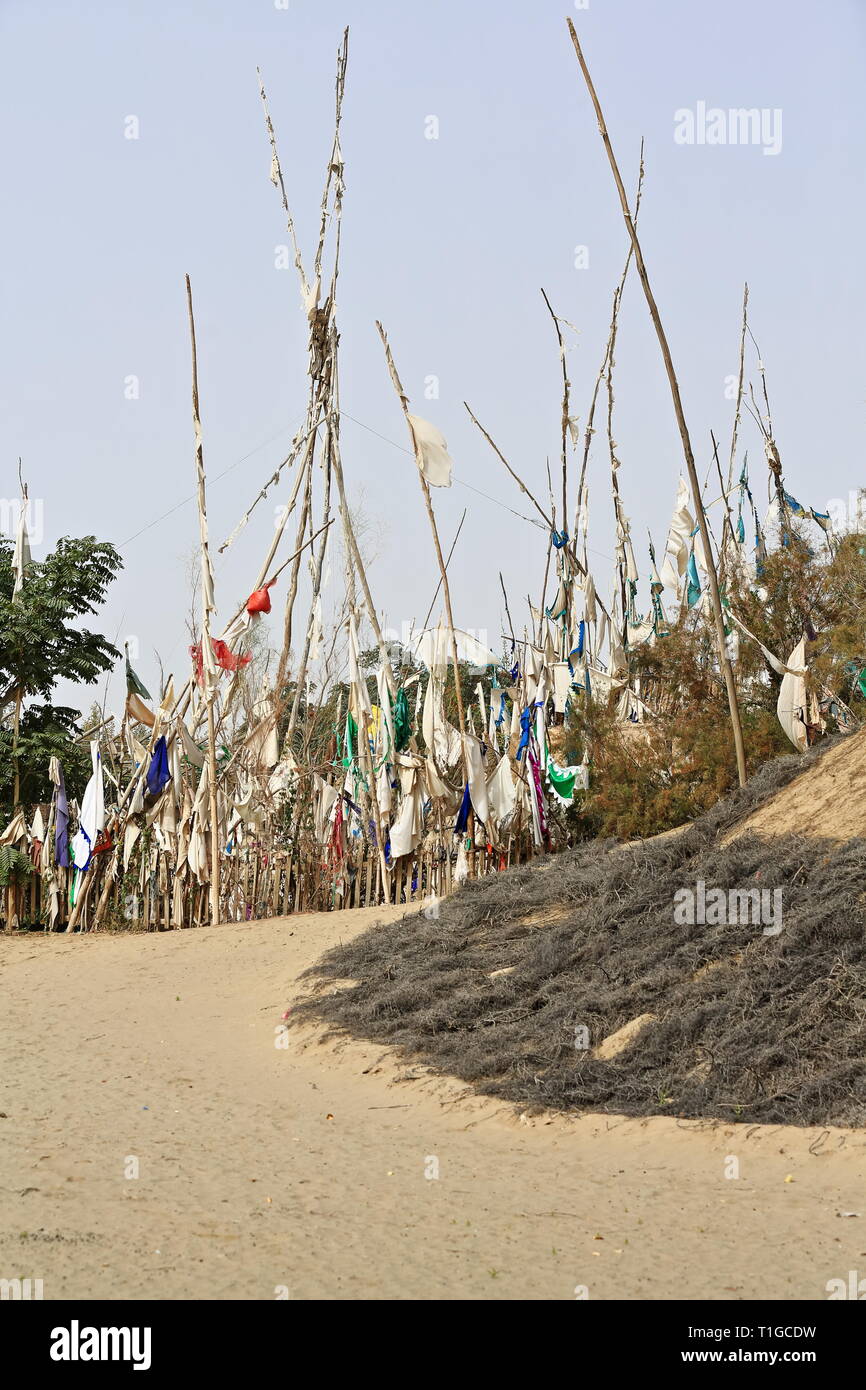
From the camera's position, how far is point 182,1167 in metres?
4.68

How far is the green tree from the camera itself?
11555 millimetres

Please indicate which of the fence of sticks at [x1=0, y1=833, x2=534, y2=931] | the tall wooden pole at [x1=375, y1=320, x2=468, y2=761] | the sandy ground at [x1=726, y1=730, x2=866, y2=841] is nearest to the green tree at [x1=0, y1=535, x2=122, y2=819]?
the fence of sticks at [x1=0, y1=833, x2=534, y2=931]

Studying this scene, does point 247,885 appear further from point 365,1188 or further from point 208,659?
point 365,1188

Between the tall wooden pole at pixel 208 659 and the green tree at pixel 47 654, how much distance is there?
5.95 feet

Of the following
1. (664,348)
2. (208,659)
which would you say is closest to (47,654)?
(208,659)

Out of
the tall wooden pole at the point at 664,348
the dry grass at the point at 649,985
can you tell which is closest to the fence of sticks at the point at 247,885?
the dry grass at the point at 649,985

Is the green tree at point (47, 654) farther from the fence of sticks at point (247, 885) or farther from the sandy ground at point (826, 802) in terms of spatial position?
the sandy ground at point (826, 802)

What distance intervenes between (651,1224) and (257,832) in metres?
6.94

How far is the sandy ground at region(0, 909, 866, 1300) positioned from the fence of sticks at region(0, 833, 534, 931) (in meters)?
3.40

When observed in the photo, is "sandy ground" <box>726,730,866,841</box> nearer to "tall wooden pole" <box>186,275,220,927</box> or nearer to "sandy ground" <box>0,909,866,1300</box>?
"sandy ground" <box>0,909,866,1300</box>

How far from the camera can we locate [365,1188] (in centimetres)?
445

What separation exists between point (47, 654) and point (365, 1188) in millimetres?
8401
